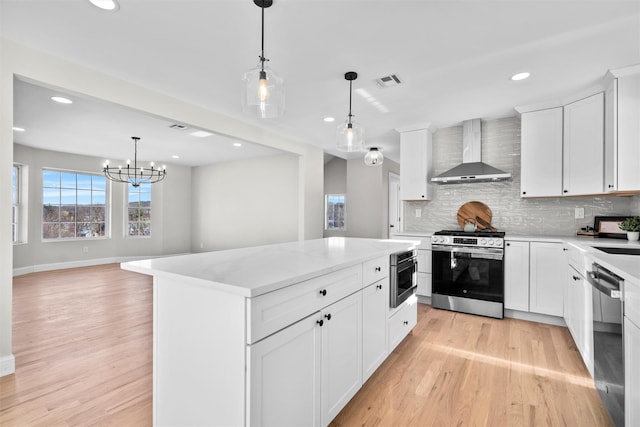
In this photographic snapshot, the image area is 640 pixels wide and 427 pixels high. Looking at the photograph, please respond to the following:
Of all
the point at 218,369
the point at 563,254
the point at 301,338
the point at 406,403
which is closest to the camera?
the point at 218,369

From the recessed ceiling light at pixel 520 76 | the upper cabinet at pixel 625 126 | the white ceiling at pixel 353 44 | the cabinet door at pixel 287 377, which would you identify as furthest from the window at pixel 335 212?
the cabinet door at pixel 287 377

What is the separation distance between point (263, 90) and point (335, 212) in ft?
21.8

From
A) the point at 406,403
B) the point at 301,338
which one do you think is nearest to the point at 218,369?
the point at 301,338

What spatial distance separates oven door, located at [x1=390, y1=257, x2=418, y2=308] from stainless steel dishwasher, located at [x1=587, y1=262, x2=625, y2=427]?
1.16 metres

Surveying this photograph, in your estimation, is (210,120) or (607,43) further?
(210,120)

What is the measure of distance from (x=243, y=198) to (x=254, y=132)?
10.9 feet

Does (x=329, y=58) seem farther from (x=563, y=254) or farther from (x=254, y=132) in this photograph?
(x=563, y=254)

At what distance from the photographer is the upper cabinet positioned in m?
2.67

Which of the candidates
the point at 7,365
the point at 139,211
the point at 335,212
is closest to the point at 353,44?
the point at 7,365

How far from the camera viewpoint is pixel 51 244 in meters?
6.35

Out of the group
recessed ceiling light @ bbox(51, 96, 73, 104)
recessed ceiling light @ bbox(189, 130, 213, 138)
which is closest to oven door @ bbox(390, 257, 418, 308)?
recessed ceiling light @ bbox(189, 130, 213, 138)

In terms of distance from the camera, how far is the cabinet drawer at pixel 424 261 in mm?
3932

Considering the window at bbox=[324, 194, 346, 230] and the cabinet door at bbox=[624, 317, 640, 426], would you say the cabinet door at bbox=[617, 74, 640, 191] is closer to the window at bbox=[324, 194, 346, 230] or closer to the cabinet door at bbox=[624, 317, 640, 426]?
the cabinet door at bbox=[624, 317, 640, 426]

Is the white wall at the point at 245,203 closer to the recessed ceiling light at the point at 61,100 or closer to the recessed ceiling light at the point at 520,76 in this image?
the recessed ceiling light at the point at 61,100
